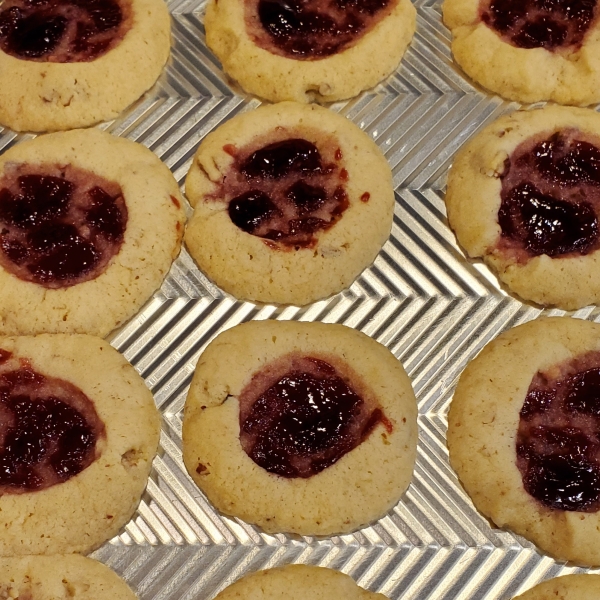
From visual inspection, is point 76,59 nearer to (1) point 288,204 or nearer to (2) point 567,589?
(1) point 288,204

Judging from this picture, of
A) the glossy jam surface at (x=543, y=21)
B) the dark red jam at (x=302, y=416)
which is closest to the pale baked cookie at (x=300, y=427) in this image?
the dark red jam at (x=302, y=416)

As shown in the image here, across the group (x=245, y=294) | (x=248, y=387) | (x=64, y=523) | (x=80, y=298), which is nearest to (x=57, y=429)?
(x=64, y=523)

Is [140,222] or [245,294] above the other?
[140,222]

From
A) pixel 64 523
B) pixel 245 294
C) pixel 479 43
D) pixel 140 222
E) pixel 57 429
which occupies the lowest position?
pixel 64 523

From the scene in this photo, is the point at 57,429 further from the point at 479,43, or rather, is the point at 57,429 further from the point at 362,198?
the point at 479,43

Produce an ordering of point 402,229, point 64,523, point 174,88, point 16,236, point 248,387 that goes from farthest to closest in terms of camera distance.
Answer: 1. point 174,88
2. point 402,229
3. point 16,236
4. point 248,387
5. point 64,523

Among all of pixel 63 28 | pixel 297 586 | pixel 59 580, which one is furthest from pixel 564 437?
pixel 63 28
